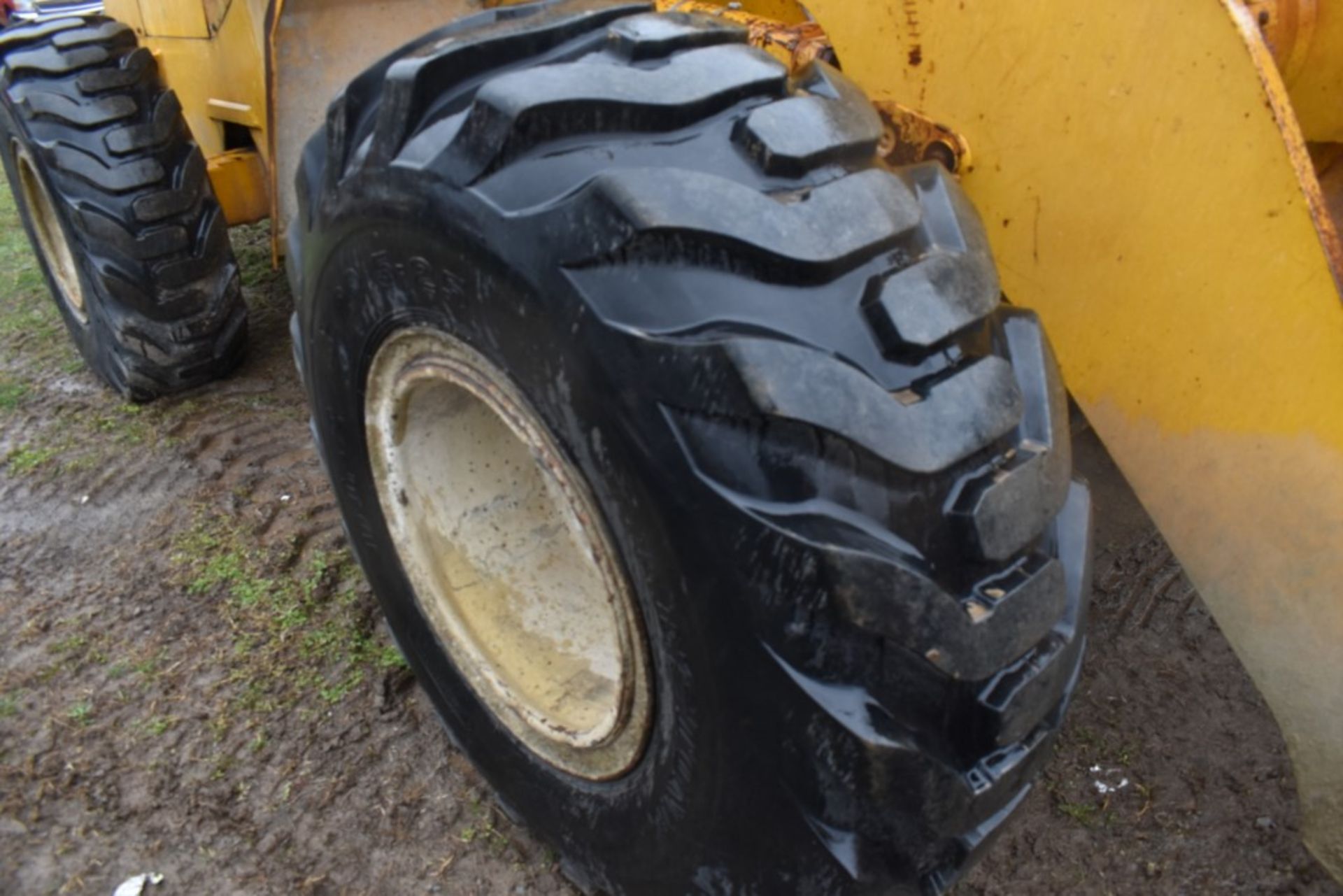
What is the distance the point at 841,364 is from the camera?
1043 mm

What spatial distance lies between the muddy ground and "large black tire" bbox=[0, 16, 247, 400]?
0.47 metres

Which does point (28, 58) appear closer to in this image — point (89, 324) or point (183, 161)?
point (183, 161)

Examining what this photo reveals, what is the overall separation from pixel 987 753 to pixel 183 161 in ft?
9.26

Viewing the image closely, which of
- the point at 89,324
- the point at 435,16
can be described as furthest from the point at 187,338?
the point at 435,16

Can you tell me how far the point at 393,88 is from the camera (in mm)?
1325

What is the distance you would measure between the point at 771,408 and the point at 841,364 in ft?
0.30

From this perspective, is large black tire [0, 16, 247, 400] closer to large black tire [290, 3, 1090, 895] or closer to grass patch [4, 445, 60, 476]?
grass patch [4, 445, 60, 476]

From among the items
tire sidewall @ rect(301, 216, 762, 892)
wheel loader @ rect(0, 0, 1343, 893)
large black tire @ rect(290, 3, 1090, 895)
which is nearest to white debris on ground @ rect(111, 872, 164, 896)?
tire sidewall @ rect(301, 216, 762, 892)

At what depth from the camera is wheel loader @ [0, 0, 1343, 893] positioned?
1.06 m

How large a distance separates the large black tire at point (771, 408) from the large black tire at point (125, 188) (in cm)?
201

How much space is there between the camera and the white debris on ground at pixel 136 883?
6.10 ft

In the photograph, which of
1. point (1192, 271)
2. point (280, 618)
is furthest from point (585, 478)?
point (280, 618)

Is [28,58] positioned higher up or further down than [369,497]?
higher up

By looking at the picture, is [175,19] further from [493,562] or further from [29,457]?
[493,562]
